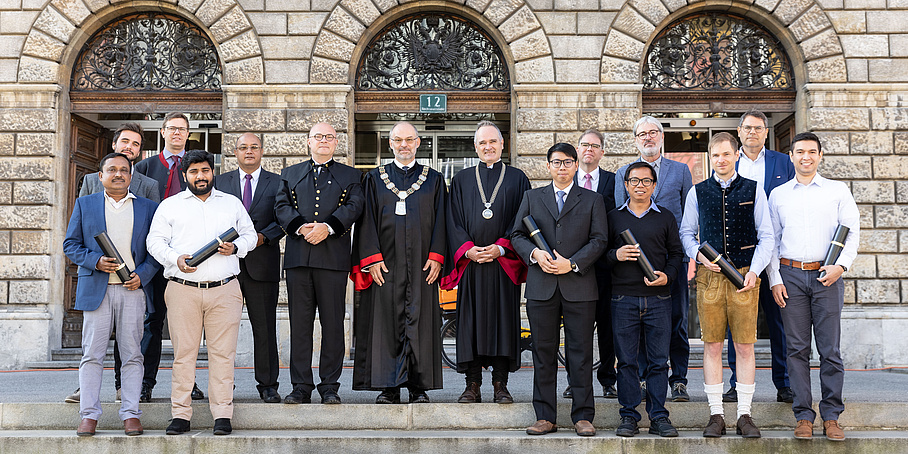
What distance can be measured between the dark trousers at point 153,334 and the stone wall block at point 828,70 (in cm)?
921

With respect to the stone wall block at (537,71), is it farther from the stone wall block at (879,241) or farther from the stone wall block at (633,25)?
the stone wall block at (879,241)

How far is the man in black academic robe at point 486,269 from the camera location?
568cm

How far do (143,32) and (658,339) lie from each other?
9222mm

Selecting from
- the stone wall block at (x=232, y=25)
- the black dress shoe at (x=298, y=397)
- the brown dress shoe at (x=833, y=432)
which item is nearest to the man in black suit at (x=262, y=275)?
the black dress shoe at (x=298, y=397)

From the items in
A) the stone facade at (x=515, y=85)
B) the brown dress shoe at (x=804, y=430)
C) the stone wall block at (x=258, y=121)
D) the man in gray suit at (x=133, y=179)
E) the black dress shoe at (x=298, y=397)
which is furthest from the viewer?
the stone wall block at (x=258, y=121)

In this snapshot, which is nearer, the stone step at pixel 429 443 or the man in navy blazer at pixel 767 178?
the stone step at pixel 429 443

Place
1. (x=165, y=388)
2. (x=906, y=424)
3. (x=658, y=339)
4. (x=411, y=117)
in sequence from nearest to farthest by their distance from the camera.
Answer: (x=658, y=339) < (x=906, y=424) < (x=165, y=388) < (x=411, y=117)

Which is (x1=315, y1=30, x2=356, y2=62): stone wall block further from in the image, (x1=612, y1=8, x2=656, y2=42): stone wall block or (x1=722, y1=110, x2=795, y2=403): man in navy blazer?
(x1=722, y1=110, x2=795, y2=403): man in navy blazer

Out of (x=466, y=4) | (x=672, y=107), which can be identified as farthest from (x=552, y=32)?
(x=672, y=107)

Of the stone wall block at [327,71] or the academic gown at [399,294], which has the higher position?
the stone wall block at [327,71]

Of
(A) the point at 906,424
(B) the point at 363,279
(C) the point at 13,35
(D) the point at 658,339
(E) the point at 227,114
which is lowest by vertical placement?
(A) the point at 906,424

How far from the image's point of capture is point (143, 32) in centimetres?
1106

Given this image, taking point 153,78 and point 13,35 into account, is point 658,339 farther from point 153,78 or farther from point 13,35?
point 13,35

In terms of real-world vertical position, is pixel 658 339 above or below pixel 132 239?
below
